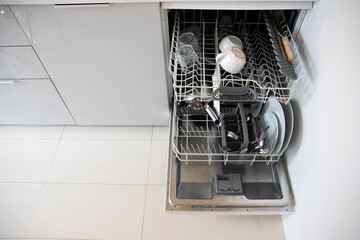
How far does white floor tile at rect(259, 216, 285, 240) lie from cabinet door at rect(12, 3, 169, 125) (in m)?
0.77

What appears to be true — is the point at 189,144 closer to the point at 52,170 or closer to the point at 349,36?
the point at 349,36

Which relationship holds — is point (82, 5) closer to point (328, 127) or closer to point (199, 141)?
point (199, 141)

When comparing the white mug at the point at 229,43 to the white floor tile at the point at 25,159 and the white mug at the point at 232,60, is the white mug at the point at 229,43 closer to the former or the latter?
the white mug at the point at 232,60

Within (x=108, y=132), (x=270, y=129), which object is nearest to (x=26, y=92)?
(x=108, y=132)

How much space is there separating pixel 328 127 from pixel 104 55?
893 millimetres

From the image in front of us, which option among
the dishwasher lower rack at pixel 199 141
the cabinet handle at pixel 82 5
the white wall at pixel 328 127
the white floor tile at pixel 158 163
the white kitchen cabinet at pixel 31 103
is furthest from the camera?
the white floor tile at pixel 158 163

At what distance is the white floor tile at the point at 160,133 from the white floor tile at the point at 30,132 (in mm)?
632

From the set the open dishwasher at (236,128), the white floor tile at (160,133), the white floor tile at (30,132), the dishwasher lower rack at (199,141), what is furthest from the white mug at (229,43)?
the white floor tile at (30,132)

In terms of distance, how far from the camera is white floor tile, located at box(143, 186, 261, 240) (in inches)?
45.4

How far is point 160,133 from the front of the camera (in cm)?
150

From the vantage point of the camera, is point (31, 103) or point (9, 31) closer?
point (9, 31)

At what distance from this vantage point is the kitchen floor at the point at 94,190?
1.18 meters

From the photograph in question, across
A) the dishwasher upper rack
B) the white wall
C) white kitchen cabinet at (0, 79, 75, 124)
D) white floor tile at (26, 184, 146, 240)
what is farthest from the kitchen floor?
the dishwasher upper rack

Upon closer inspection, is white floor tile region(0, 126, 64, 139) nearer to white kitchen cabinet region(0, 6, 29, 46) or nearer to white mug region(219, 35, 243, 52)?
white kitchen cabinet region(0, 6, 29, 46)
